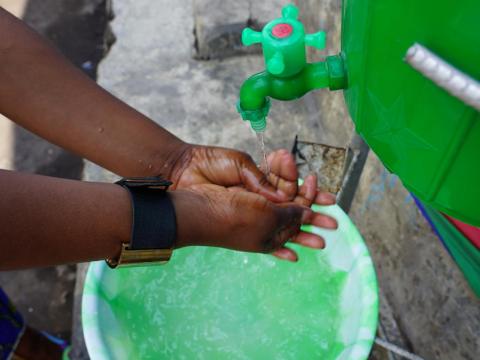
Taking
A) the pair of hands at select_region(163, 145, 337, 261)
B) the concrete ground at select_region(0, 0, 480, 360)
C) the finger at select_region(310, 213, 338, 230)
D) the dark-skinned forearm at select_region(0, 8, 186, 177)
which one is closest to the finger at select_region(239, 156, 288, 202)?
the pair of hands at select_region(163, 145, 337, 261)

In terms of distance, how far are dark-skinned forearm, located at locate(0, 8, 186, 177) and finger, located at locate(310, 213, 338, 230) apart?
0.46 metres

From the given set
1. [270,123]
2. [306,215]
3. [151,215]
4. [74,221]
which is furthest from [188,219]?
[270,123]

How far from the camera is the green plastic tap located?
792mm

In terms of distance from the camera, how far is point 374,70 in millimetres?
678

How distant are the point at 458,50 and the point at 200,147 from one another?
37.6 inches

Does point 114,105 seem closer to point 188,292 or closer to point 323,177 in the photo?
point 188,292

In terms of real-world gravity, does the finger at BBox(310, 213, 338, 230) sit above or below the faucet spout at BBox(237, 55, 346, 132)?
below

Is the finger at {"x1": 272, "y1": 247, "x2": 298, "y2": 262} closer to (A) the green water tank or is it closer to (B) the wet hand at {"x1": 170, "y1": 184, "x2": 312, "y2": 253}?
(B) the wet hand at {"x1": 170, "y1": 184, "x2": 312, "y2": 253}

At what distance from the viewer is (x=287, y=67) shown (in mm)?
802

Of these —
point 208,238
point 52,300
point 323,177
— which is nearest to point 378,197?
point 323,177

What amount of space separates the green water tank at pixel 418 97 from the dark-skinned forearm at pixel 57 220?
1.58 feet

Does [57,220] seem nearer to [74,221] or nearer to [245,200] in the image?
[74,221]

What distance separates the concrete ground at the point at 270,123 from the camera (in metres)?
1.51

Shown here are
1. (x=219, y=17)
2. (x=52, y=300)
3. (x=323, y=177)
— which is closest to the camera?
(x=323, y=177)
